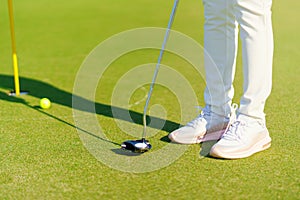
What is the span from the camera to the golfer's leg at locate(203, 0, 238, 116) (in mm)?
2727

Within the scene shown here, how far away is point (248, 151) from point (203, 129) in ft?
1.02

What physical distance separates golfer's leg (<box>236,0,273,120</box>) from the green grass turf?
29 cm

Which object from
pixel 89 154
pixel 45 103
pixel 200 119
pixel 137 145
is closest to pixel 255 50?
pixel 200 119

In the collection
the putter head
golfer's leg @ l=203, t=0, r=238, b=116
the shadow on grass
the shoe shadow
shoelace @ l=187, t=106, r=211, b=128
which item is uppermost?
golfer's leg @ l=203, t=0, r=238, b=116

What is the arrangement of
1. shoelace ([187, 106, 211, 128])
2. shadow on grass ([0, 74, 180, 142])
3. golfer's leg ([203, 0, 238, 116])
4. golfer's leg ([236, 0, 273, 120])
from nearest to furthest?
golfer's leg ([236, 0, 273, 120])
golfer's leg ([203, 0, 238, 116])
shoelace ([187, 106, 211, 128])
shadow on grass ([0, 74, 180, 142])

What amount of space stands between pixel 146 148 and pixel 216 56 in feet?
2.09

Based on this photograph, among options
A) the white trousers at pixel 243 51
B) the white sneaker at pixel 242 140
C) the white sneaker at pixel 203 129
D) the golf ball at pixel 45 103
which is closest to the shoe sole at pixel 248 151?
the white sneaker at pixel 242 140

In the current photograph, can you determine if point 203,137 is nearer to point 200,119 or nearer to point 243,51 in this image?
point 200,119

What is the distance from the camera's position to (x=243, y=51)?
2584mm

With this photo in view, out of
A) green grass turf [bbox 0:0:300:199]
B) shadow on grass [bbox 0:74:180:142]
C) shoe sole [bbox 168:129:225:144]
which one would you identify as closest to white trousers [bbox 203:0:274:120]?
shoe sole [bbox 168:129:225:144]

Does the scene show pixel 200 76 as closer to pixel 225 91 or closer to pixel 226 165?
pixel 225 91

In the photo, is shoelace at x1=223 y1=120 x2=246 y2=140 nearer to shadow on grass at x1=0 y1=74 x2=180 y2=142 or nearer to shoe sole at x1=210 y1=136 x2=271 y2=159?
shoe sole at x1=210 y1=136 x2=271 y2=159

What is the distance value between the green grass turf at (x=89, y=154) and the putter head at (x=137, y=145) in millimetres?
121

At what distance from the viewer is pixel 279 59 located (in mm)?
4980
